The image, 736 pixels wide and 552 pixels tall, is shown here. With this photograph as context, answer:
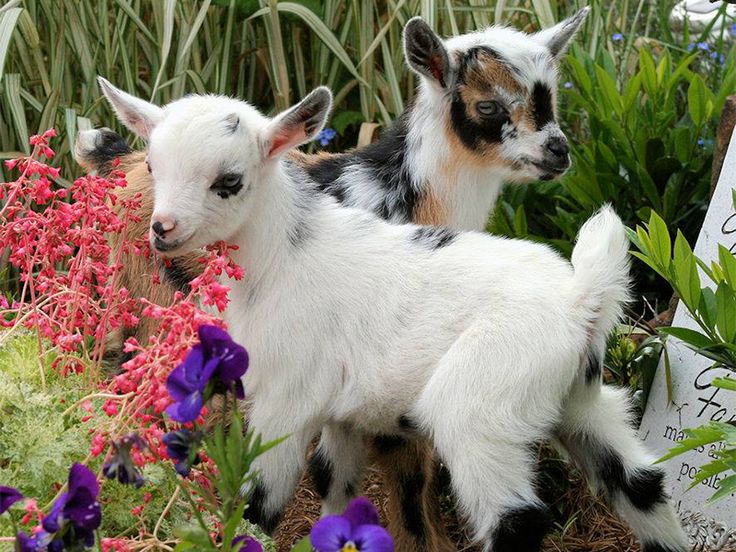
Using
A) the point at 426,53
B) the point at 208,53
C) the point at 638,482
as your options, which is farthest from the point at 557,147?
the point at 208,53

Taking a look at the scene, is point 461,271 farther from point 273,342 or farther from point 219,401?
point 219,401

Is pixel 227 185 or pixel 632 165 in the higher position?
pixel 227 185

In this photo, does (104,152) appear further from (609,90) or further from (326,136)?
(609,90)

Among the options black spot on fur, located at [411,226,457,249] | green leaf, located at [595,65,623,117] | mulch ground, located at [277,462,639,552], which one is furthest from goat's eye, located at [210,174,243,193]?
green leaf, located at [595,65,623,117]

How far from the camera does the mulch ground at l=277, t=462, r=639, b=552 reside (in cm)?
383

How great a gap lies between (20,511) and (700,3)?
650 centimetres

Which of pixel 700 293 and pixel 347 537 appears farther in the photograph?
pixel 700 293

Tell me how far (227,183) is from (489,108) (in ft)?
3.73

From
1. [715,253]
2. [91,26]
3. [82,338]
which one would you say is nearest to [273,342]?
[82,338]

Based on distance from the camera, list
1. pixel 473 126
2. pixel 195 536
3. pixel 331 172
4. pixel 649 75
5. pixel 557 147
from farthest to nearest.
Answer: pixel 649 75 < pixel 331 172 < pixel 473 126 < pixel 557 147 < pixel 195 536

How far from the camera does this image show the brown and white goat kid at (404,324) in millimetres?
2857

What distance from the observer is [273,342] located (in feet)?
10.4

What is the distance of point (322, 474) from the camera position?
3.52 meters

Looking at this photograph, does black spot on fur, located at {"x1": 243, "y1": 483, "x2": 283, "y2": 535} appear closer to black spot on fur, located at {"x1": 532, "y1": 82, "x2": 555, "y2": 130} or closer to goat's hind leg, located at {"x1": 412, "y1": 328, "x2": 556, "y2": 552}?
goat's hind leg, located at {"x1": 412, "y1": 328, "x2": 556, "y2": 552}
